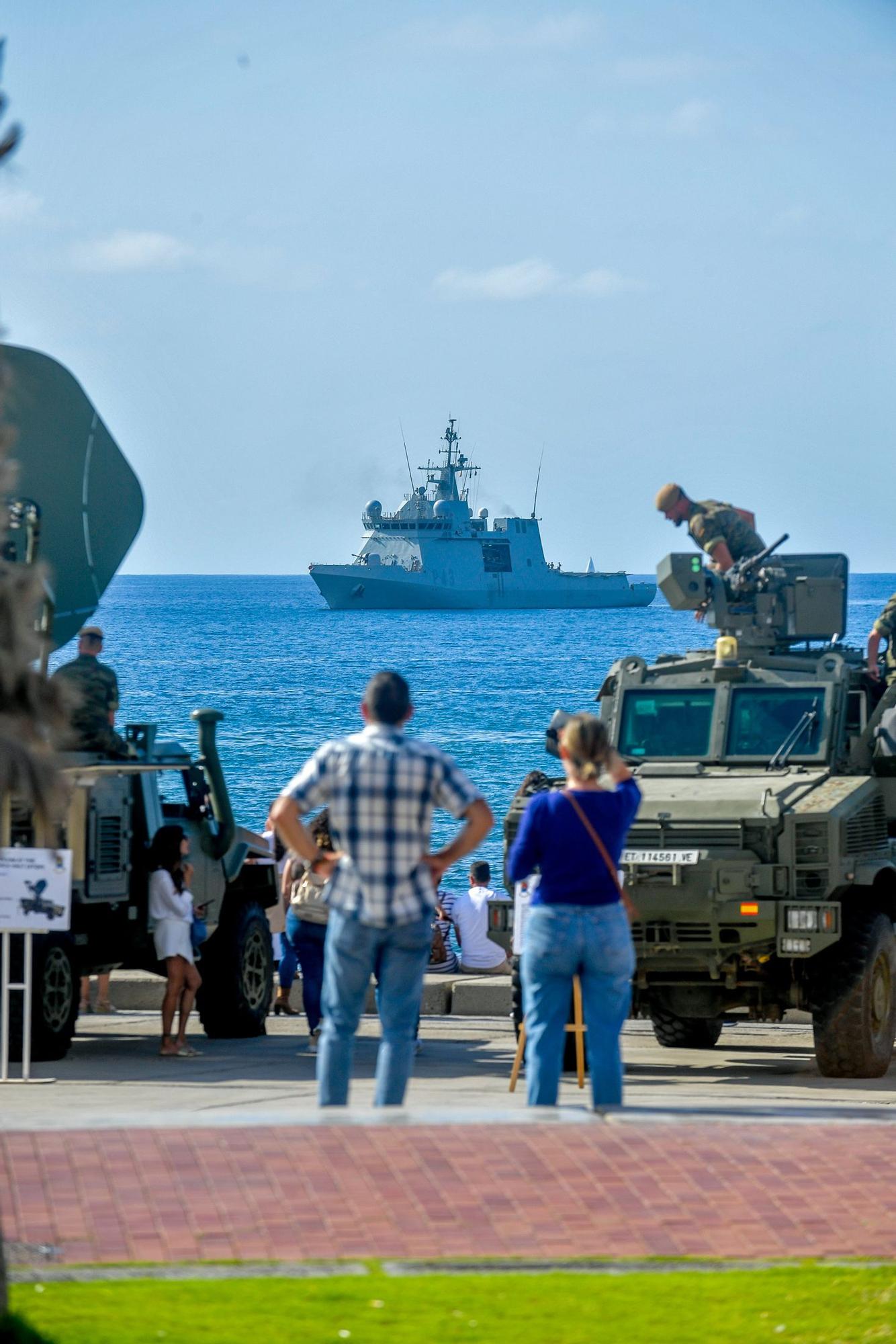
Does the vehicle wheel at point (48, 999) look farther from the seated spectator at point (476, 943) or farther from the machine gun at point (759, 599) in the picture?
the seated spectator at point (476, 943)

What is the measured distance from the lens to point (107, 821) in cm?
1414

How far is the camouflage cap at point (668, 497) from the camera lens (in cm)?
1564

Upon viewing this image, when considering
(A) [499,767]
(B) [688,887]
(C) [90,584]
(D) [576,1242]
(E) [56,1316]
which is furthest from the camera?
(A) [499,767]

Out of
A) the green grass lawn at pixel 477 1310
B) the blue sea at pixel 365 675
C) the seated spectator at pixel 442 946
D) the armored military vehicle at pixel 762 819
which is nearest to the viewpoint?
the green grass lawn at pixel 477 1310

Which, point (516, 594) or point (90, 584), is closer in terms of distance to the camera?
point (90, 584)

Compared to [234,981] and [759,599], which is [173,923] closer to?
[234,981]

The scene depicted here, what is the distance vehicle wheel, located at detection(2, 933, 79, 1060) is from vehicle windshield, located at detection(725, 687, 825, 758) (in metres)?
4.33

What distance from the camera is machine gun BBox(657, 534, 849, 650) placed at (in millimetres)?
15633

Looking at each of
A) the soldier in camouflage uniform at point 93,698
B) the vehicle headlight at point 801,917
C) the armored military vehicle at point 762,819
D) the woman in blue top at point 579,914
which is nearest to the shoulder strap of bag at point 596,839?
the woman in blue top at point 579,914

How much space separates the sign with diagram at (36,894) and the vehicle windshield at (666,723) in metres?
4.18

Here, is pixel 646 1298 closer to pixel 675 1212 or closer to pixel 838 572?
pixel 675 1212

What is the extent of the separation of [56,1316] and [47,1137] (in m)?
2.16

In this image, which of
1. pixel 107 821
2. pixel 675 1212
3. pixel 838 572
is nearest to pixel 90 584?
pixel 107 821

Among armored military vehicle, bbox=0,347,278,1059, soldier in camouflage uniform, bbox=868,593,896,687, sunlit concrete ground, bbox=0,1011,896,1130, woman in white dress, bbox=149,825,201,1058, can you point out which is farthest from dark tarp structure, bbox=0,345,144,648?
soldier in camouflage uniform, bbox=868,593,896,687
